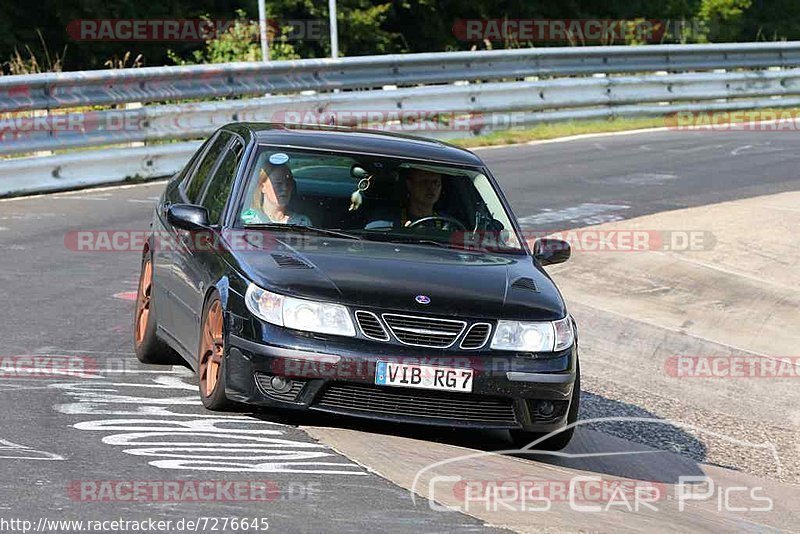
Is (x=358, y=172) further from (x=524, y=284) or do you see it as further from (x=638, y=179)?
(x=638, y=179)

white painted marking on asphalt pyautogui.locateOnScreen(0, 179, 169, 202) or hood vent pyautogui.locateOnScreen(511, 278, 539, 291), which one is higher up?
hood vent pyautogui.locateOnScreen(511, 278, 539, 291)

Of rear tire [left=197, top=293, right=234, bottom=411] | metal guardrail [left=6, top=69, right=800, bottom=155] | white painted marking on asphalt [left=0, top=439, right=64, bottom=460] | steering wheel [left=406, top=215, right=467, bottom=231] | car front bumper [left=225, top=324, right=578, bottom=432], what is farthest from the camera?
metal guardrail [left=6, top=69, right=800, bottom=155]

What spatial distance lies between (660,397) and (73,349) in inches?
151

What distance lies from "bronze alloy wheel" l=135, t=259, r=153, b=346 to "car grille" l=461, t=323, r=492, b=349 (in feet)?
8.70

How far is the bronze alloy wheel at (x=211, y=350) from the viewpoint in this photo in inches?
309

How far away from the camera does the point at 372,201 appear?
8.76 m

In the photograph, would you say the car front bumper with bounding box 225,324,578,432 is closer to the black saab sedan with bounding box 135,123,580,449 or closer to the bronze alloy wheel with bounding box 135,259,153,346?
the black saab sedan with bounding box 135,123,580,449

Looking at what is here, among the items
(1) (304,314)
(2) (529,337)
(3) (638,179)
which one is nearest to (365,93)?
(3) (638,179)

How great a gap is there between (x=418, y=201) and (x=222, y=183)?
3.69 feet

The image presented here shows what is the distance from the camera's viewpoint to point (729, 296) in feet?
41.7

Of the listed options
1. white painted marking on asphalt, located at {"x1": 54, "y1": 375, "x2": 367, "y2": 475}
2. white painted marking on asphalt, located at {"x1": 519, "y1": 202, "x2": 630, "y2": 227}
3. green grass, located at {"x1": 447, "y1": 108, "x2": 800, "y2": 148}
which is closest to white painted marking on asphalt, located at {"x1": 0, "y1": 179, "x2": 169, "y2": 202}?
white painted marking on asphalt, located at {"x1": 519, "y1": 202, "x2": 630, "y2": 227}

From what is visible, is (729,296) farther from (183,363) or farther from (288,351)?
(288,351)

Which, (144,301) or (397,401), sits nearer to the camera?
(397,401)

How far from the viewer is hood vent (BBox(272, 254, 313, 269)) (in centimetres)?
782
